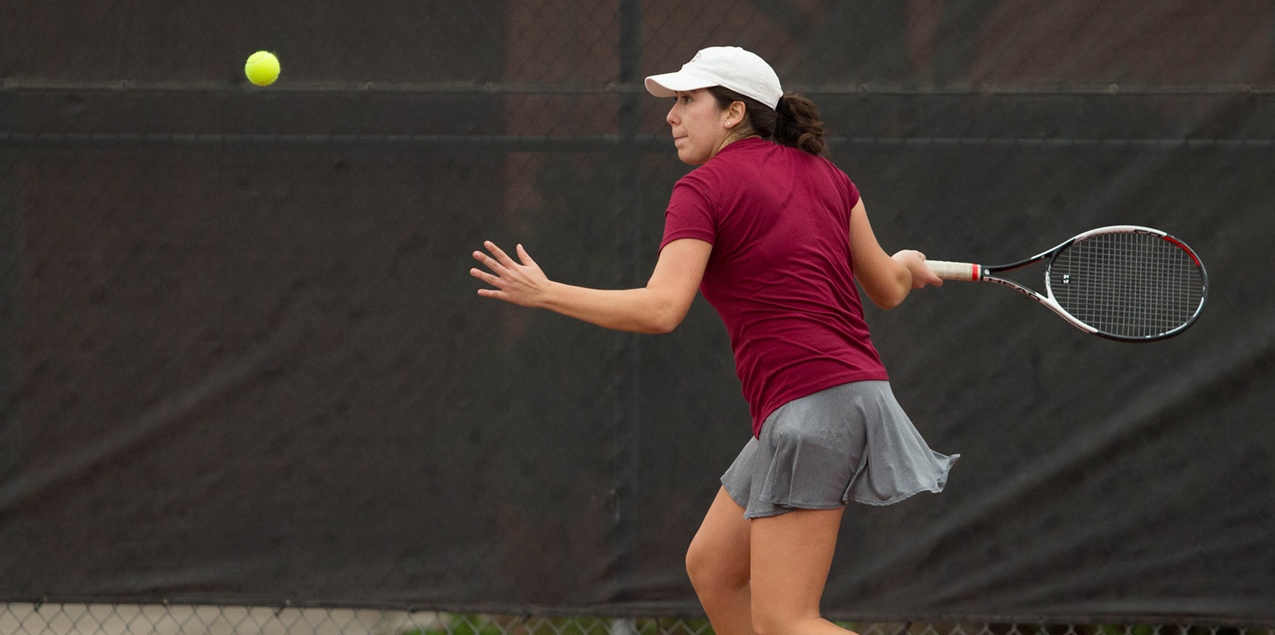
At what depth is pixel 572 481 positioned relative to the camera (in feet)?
10.5

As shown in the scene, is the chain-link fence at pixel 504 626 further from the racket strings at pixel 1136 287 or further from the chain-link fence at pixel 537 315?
the racket strings at pixel 1136 287

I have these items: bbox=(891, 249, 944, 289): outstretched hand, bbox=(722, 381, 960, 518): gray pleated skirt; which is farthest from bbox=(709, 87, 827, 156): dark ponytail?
bbox=(722, 381, 960, 518): gray pleated skirt

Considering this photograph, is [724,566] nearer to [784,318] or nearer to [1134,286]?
[784,318]

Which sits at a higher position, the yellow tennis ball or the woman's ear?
the yellow tennis ball

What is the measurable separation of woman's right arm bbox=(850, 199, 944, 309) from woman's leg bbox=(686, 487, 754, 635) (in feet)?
1.73

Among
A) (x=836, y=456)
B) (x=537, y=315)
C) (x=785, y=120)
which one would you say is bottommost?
(x=836, y=456)

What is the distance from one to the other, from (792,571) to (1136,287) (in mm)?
1428

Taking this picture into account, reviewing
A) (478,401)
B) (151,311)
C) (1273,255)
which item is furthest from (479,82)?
(1273,255)

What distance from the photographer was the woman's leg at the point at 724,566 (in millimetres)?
2335

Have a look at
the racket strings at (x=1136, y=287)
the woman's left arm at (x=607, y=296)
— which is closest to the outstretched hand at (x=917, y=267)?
the racket strings at (x=1136, y=287)

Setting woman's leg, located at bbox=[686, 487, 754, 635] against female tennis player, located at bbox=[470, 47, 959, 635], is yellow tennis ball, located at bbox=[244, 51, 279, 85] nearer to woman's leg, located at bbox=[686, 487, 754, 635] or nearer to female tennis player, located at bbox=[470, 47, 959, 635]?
female tennis player, located at bbox=[470, 47, 959, 635]

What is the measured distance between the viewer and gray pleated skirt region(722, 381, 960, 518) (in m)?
2.13

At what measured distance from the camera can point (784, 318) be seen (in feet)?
7.09

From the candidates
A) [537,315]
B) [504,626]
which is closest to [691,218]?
[537,315]
